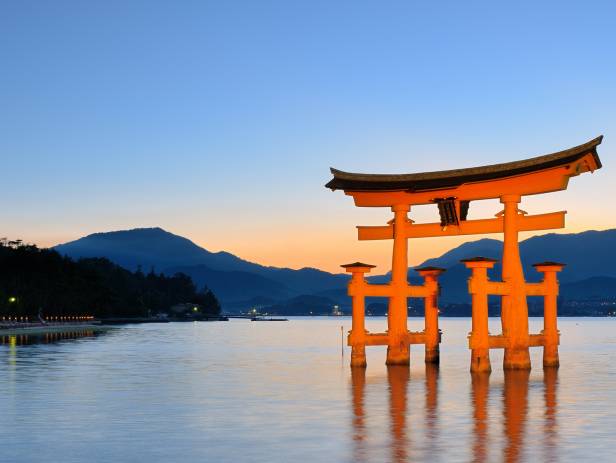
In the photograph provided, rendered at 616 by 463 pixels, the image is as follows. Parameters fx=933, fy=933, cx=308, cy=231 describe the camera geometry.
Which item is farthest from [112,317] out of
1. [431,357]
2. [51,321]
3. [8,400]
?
[8,400]

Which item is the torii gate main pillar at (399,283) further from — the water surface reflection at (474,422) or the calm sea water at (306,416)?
the water surface reflection at (474,422)

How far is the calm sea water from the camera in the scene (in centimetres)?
A: 1698

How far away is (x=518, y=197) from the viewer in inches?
1379

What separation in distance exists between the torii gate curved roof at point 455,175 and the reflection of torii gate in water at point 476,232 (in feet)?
0.12

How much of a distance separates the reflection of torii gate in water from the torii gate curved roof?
0.04 meters

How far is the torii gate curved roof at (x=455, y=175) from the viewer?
3291cm

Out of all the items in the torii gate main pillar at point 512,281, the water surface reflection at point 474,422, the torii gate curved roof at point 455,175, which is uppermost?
the torii gate curved roof at point 455,175

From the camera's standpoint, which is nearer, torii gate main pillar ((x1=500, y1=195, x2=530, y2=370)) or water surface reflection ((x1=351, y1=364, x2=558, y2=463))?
water surface reflection ((x1=351, y1=364, x2=558, y2=463))

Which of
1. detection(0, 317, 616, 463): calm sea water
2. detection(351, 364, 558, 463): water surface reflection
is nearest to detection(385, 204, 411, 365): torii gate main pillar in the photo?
detection(0, 317, 616, 463): calm sea water

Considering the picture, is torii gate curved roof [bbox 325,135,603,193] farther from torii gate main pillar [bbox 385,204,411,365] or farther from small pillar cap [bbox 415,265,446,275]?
small pillar cap [bbox 415,265,446,275]

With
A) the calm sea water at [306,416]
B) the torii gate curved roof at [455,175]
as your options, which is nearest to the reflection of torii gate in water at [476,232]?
the torii gate curved roof at [455,175]

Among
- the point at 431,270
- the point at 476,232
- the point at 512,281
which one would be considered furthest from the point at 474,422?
the point at 431,270

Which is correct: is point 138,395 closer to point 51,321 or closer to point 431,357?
point 431,357

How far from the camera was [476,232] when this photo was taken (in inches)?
1496
